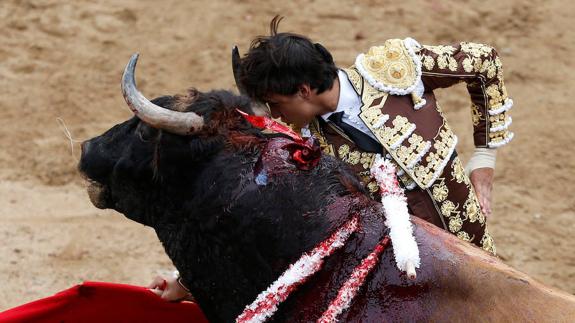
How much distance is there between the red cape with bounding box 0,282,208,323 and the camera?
3707mm

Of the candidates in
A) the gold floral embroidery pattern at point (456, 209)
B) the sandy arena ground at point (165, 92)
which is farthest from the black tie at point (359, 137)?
the sandy arena ground at point (165, 92)

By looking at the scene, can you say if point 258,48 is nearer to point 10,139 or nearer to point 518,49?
point 10,139

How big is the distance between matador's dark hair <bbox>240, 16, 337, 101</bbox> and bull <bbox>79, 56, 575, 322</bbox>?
1.29 ft

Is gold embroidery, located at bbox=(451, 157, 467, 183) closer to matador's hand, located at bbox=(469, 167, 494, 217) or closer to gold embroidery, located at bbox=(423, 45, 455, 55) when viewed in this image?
matador's hand, located at bbox=(469, 167, 494, 217)

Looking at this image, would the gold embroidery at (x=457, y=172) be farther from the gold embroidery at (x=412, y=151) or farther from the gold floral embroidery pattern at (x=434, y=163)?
the gold embroidery at (x=412, y=151)

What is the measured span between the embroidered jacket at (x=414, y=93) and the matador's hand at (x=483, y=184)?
0.35 meters

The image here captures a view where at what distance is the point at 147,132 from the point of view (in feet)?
9.98

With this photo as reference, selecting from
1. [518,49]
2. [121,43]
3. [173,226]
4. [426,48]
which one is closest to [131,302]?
[173,226]

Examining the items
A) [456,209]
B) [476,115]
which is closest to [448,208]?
[456,209]

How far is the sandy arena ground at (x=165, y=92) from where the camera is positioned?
250 inches

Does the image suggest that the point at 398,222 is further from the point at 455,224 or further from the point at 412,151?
the point at 455,224

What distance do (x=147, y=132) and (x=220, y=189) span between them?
31cm

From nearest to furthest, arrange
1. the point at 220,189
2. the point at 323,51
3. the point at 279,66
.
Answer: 1. the point at 220,189
2. the point at 279,66
3. the point at 323,51

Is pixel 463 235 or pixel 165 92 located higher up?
pixel 463 235
